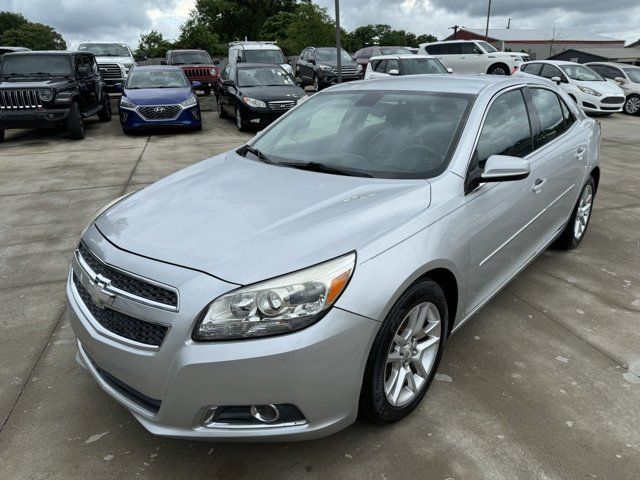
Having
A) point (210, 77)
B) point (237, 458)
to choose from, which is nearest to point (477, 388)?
point (237, 458)

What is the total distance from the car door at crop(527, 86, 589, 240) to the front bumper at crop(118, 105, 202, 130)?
28.5 feet

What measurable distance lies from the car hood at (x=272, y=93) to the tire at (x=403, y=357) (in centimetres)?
940

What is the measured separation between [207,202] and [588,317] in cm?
269

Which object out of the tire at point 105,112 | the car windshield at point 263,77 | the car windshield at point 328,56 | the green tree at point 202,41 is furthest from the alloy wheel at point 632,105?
the green tree at point 202,41

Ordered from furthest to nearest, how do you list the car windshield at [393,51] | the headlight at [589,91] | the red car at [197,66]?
the car windshield at [393,51] → the red car at [197,66] → the headlight at [589,91]

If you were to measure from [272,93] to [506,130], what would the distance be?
879 cm

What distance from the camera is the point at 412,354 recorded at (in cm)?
239

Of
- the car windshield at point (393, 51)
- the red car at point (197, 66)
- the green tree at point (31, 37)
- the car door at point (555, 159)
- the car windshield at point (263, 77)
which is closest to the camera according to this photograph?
the car door at point (555, 159)

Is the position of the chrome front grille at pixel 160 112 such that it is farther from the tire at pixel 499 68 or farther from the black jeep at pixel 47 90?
the tire at pixel 499 68

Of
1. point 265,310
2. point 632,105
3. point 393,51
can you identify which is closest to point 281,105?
point 265,310

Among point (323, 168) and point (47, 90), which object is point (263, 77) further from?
point (323, 168)

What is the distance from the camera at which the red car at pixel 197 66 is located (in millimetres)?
18500

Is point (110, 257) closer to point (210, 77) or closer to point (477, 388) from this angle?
point (477, 388)

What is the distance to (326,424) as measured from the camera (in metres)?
1.98
